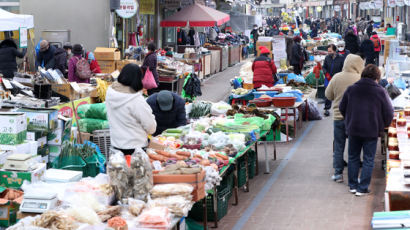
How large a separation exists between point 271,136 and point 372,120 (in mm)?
3794

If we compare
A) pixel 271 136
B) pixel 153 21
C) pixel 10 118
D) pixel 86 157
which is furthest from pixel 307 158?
pixel 153 21

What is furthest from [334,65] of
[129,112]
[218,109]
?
[129,112]

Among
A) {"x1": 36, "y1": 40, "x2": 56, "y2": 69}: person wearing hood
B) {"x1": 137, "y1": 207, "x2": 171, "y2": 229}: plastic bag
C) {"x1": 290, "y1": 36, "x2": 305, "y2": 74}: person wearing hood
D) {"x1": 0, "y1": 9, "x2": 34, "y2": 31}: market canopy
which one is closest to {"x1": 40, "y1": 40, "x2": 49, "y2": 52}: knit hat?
{"x1": 36, "y1": 40, "x2": 56, "y2": 69}: person wearing hood

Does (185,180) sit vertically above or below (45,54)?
below

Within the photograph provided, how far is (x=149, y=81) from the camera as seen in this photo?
17.3 m

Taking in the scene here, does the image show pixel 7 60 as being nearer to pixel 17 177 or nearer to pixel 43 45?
pixel 43 45

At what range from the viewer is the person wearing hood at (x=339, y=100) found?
11391mm

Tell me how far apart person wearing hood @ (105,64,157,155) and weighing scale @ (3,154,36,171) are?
1056mm

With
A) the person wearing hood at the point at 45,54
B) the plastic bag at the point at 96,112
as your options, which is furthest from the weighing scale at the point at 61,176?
the person wearing hood at the point at 45,54

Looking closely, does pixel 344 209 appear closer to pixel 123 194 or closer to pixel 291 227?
pixel 291 227

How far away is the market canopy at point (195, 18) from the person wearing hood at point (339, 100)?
13681mm

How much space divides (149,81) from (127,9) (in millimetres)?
4848

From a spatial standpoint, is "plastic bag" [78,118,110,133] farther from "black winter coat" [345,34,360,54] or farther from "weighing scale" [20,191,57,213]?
"black winter coat" [345,34,360,54]

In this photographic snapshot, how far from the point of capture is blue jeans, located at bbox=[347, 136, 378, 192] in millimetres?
10266
